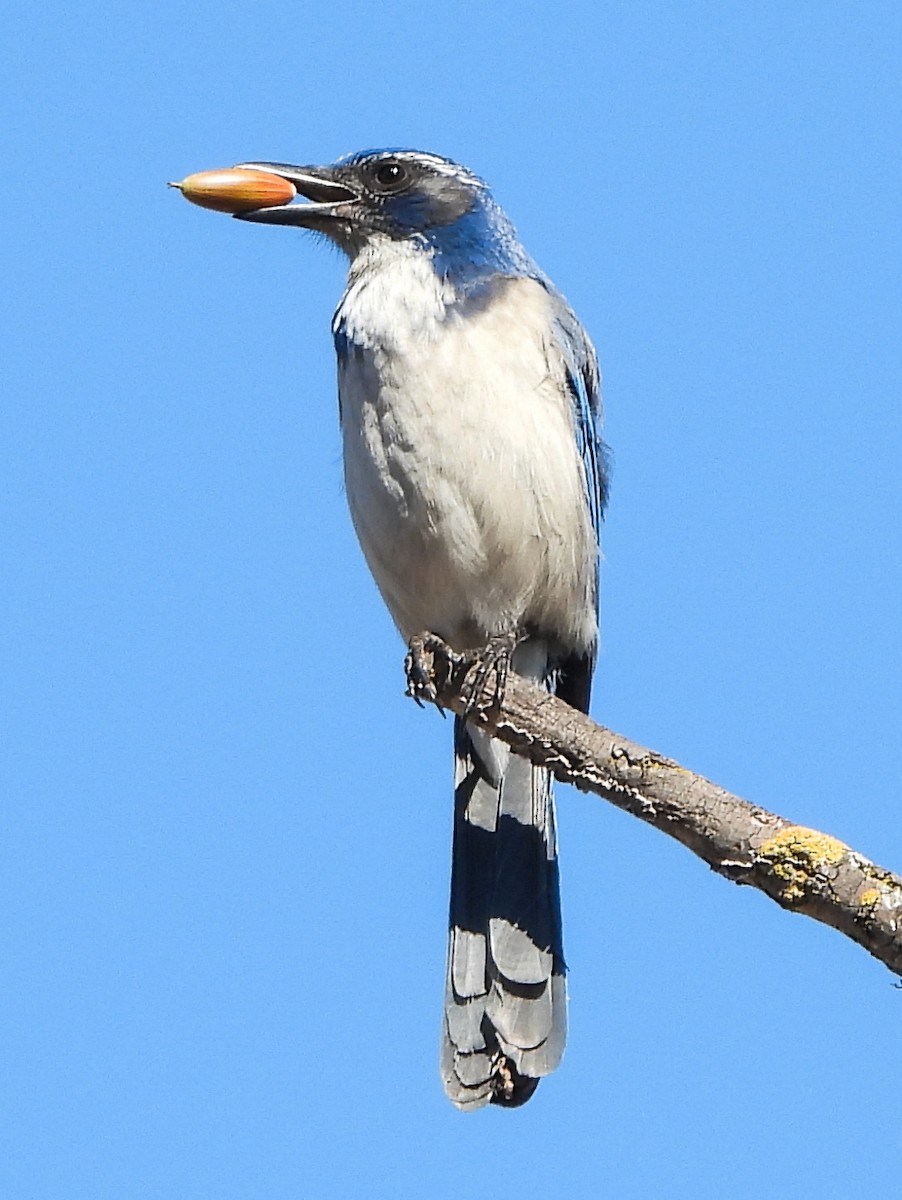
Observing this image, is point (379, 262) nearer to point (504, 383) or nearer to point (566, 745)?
point (504, 383)

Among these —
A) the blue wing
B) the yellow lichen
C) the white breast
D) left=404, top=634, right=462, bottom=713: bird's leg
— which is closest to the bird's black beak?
the white breast

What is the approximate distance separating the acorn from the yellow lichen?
12.2 ft

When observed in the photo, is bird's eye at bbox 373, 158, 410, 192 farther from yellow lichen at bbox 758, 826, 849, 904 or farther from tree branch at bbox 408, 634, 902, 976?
yellow lichen at bbox 758, 826, 849, 904

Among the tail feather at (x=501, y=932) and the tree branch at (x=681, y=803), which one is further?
the tail feather at (x=501, y=932)

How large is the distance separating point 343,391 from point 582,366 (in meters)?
0.96

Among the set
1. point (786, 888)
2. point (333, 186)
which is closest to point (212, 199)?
point (333, 186)

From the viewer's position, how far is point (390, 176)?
23.7 feet

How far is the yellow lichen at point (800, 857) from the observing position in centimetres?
429

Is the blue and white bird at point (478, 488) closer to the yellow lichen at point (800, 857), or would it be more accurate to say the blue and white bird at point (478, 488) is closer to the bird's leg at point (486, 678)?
the bird's leg at point (486, 678)

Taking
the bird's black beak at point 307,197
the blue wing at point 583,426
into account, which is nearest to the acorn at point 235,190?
the bird's black beak at point 307,197

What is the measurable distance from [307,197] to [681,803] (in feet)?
11.5

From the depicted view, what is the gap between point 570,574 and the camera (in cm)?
673

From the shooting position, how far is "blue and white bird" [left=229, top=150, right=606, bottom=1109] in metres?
6.37

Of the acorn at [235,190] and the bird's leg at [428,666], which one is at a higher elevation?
the acorn at [235,190]
